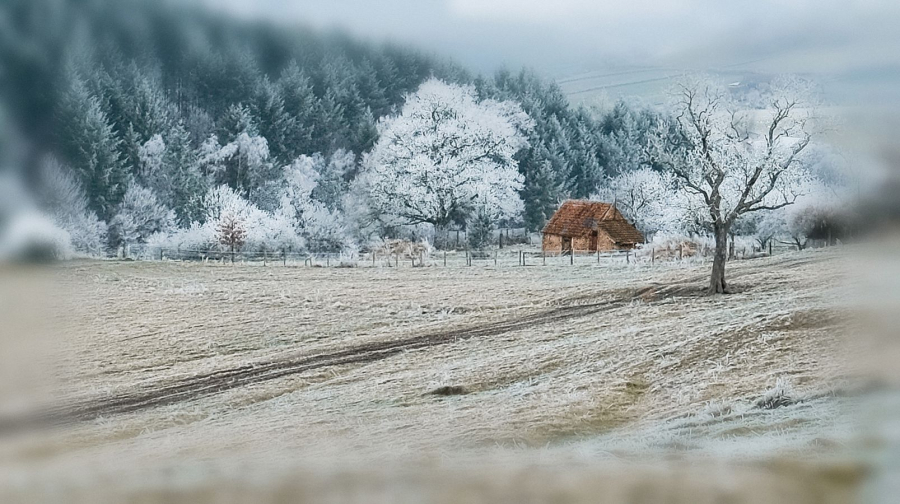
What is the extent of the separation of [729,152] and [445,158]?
36.8 inches

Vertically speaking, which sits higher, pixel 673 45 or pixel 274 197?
pixel 673 45

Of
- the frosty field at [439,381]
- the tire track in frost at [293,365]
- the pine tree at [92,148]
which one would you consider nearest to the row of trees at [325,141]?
the pine tree at [92,148]

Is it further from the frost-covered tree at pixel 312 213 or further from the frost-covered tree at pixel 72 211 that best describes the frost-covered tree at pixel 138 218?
the frost-covered tree at pixel 312 213

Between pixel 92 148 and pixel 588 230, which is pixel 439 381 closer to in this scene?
pixel 588 230

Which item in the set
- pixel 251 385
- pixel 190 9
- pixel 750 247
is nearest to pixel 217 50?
pixel 190 9

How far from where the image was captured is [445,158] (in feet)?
11.5

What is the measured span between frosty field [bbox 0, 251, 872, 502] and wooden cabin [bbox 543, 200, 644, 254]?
0.28 feet

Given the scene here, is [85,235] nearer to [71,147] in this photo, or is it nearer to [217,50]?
[71,147]

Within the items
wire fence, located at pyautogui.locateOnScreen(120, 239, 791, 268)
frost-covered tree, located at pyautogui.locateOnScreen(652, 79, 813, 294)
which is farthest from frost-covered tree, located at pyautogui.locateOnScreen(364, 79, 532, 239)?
frost-covered tree, located at pyautogui.locateOnScreen(652, 79, 813, 294)

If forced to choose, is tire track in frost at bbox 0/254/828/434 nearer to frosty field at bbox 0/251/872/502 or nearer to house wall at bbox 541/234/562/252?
frosty field at bbox 0/251/872/502

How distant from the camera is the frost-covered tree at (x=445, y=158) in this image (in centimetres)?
348

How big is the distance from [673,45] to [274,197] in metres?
1.43

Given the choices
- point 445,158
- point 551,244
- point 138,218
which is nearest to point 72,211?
point 138,218

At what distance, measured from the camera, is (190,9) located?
11.3 ft
